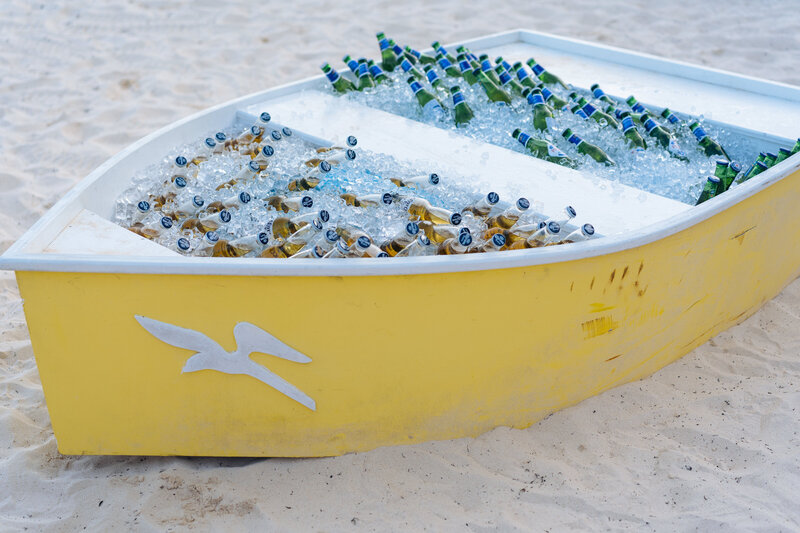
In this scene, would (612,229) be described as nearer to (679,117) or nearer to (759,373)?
(759,373)

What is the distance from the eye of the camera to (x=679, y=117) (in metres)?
3.42

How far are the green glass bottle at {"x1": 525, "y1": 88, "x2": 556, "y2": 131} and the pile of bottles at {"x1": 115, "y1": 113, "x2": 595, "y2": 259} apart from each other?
758 millimetres

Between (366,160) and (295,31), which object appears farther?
(295,31)

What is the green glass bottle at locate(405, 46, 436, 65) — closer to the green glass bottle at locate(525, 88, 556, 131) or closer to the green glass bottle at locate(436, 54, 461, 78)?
the green glass bottle at locate(436, 54, 461, 78)

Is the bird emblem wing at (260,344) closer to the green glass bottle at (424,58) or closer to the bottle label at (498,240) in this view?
the bottle label at (498,240)

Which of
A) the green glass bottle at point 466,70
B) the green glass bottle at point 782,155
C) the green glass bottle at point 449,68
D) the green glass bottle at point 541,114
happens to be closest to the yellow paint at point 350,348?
the green glass bottle at point 782,155

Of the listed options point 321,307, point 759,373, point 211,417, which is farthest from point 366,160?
point 759,373

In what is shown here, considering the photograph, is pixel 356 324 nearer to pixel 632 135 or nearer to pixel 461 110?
pixel 461 110

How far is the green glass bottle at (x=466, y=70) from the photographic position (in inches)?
143

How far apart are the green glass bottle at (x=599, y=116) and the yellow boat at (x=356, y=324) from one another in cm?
59

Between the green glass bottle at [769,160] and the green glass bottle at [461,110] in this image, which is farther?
the green glass bottle at [461,110]

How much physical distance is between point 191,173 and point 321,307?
A: 1.05 metres

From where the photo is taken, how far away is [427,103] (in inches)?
134

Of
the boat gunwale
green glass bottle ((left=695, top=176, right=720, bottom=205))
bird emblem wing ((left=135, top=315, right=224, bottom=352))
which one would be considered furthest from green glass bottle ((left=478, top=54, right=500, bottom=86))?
bird emblem wing ((left=135, top=315, right=224, bottom=352))
